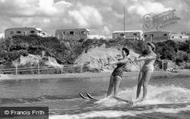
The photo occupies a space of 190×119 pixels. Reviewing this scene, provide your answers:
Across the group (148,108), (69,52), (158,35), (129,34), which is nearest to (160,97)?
(148,108)

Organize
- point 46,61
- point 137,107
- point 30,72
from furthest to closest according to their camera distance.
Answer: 1. point 46,61
2. point 30,72
3. point 137,107

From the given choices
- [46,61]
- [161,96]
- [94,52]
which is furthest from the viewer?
[94,52]

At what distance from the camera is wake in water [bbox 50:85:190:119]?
26.4ft

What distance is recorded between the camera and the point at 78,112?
26.7ft

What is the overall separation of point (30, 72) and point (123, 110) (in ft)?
106

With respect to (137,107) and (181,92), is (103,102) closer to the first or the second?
(137,107)

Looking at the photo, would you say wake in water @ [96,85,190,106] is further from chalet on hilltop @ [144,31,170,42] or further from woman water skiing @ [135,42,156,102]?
chalet on hilltop @ [144,31,170,42]

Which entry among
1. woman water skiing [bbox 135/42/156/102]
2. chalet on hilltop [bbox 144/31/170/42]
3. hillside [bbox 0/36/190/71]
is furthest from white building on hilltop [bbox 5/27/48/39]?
woman water skiing [bbox 135/42/156/102]

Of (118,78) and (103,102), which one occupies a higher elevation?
(118,78)

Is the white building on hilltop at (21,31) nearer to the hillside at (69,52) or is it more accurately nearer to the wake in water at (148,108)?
the hillside at (69,52)

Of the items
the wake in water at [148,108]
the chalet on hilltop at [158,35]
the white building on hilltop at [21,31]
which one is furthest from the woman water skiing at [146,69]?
the chalet on hilltop at [158,35]

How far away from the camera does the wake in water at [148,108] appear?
8.05 m

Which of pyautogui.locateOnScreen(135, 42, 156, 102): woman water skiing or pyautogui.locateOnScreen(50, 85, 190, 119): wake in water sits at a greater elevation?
pyautogui.locateOnScreen(135, 42, 156, 102): woman water skiing

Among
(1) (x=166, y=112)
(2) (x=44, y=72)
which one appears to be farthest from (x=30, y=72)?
(1) (x=166, y=112)
